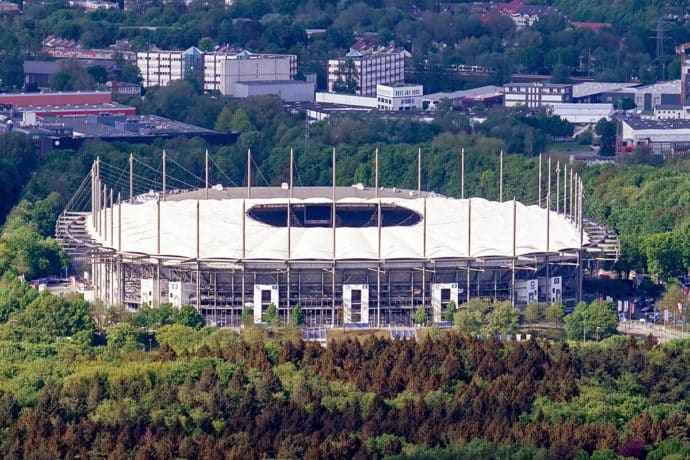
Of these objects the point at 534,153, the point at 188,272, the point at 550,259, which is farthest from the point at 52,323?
the point at 534,153

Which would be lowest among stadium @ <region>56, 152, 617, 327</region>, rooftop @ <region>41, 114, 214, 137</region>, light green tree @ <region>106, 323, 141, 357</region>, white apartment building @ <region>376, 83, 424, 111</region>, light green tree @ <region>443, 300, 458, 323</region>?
light green tree @ <region>106, 323, 141, 357</region>

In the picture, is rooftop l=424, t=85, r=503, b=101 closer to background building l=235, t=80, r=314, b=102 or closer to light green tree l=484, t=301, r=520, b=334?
background building l=235, t=80, r=314, b=102

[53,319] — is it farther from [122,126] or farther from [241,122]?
[241,122]

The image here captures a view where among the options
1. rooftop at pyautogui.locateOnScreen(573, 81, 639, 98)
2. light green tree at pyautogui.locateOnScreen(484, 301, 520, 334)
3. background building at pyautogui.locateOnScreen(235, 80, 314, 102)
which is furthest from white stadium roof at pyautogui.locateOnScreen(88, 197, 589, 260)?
rooftop at pyautogui.locateOnScreen(573, 81, 639, 98)

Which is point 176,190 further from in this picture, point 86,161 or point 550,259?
point 550,259

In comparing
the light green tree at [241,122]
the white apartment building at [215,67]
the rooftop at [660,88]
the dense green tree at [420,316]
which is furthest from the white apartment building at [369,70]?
the dense green tree at [420,316]

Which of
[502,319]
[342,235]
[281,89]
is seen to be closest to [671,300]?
[502,319]
